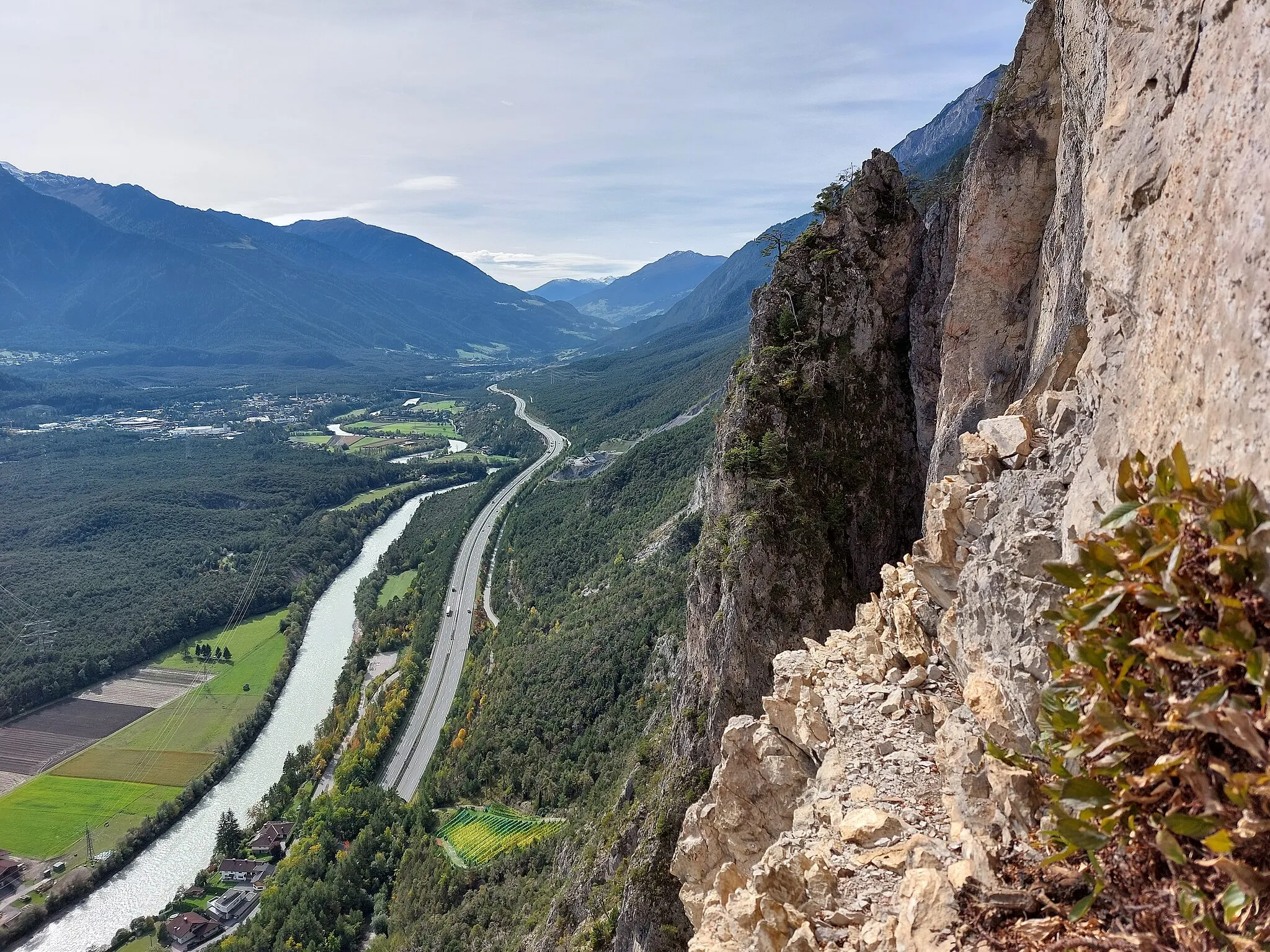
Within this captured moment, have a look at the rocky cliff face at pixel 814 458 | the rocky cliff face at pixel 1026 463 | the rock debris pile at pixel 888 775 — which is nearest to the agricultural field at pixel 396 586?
the rocky cliff face at pixel 814 458

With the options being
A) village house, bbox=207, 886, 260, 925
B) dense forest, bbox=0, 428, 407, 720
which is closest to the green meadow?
dense forest, bbox=0, 428, 407, 720

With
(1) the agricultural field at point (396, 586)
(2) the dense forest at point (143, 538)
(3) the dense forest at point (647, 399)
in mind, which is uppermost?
(3) the dense forest at point (647, 399)

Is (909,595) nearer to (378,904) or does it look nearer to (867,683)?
(867,683)

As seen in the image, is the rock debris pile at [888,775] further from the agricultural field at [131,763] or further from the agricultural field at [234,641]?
the agricultural field at [234,641]

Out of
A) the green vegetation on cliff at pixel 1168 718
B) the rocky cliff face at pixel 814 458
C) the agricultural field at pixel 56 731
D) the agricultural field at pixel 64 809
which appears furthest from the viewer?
the agricultural field at pixel 56 731

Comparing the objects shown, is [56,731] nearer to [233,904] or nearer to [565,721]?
[233,904]

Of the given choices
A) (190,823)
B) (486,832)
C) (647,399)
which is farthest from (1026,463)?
(647,399)

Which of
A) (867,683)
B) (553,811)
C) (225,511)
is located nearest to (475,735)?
(553,811)
